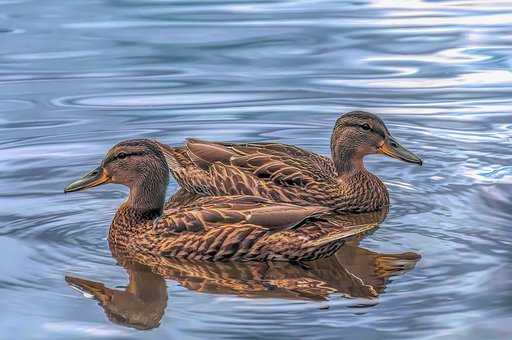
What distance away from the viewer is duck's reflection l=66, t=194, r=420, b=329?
8.14 metres

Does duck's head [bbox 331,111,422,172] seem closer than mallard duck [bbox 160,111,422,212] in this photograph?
No

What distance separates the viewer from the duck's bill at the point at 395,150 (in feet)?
36.0

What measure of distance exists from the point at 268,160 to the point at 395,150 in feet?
3.50

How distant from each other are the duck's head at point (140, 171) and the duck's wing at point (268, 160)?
1507 millimetres

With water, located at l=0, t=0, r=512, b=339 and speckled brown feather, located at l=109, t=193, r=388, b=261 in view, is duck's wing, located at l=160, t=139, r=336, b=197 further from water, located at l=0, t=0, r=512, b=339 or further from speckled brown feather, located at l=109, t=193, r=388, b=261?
speckled brown feather, located at l=109, t=193, r=388, b=261

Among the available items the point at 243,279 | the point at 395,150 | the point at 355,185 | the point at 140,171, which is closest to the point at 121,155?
the point at 140,171

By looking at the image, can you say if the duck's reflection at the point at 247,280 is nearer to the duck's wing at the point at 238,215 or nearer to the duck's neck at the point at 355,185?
the duck's wing at the point at 238,215

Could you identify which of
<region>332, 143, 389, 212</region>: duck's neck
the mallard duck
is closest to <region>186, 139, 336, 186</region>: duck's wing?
the mallard duck

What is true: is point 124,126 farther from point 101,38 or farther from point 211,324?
point 211,324

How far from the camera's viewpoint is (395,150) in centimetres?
1112

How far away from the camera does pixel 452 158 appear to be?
38.1 ft

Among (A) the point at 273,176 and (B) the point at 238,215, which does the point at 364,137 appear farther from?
(B) the point at 238,215

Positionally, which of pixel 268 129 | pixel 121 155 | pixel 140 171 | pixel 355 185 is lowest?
pixel 268 129

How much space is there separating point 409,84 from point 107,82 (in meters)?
3.47
